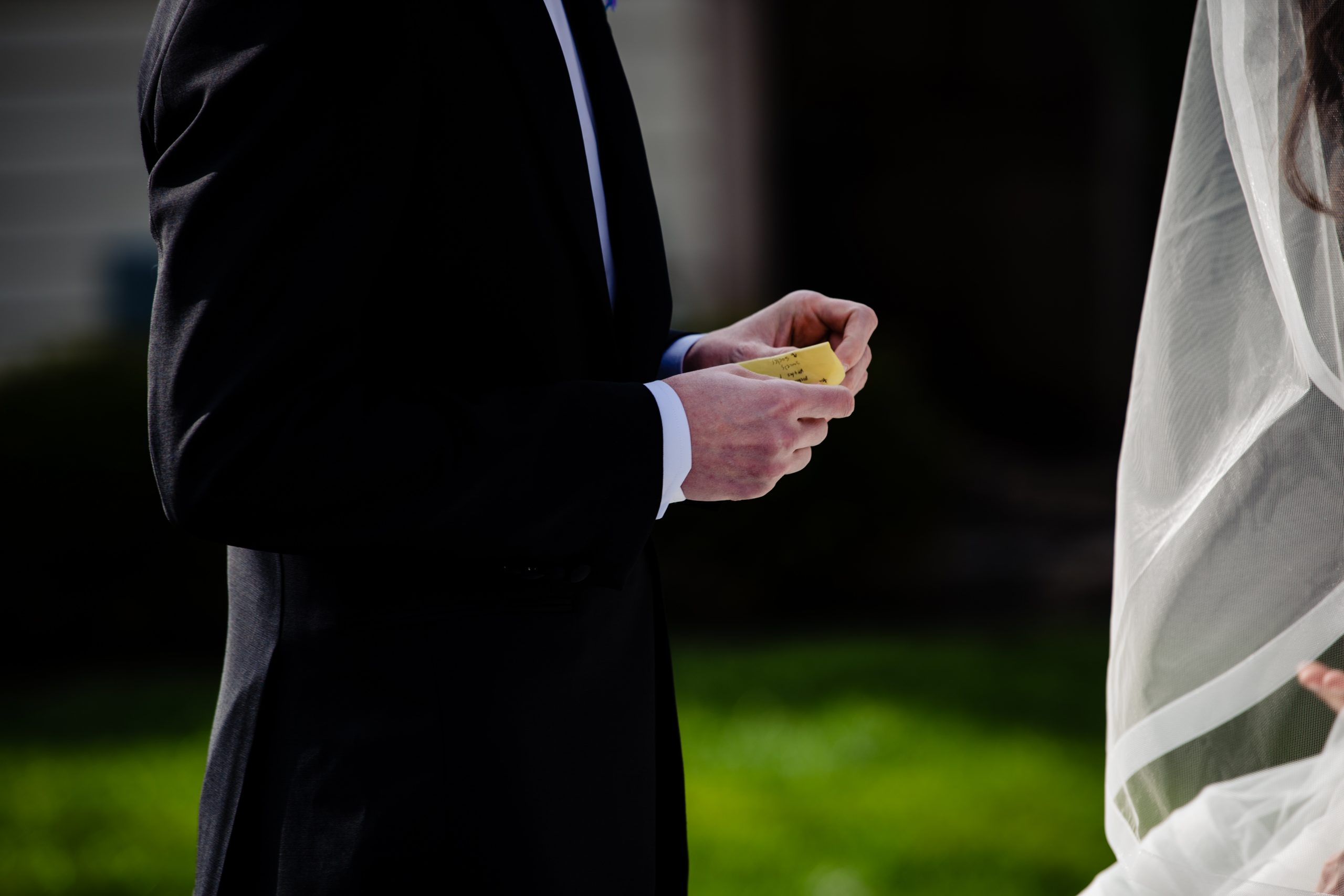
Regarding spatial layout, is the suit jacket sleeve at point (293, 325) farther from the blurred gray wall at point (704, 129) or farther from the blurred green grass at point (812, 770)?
the blurred gray wall at point (704, 129)

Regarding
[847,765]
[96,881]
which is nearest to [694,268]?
[847,765]

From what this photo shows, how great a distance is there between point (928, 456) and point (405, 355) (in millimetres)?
4964

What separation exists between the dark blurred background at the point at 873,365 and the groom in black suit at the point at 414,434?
2.19 m

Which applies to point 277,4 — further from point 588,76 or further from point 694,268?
point 694,268

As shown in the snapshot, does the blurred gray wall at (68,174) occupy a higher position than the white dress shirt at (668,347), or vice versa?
the blurred gray wall at (68,174)

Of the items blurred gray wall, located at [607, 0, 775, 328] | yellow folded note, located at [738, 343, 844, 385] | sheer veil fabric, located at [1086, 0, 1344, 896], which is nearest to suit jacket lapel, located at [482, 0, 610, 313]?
yellow folded note, located at [738, 343, 844, 385]

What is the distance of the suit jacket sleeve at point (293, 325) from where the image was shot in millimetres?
1207

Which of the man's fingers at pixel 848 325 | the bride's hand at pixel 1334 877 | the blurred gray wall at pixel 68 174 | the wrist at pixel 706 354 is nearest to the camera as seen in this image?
the bride's hand at pixel 1334 877

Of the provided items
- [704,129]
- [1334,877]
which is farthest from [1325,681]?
[704,129]

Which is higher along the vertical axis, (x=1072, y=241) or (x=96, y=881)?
(x=1072, y=241)

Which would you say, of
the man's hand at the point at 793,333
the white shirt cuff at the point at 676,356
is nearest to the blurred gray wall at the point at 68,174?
the white shirt cuff at the point at 676,356

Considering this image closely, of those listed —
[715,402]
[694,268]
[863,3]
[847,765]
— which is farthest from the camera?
[863,3]

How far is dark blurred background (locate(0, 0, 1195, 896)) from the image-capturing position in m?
4.99

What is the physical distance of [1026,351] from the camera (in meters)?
9.67
